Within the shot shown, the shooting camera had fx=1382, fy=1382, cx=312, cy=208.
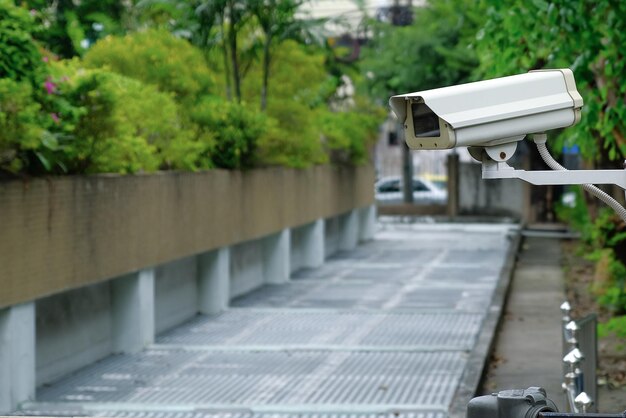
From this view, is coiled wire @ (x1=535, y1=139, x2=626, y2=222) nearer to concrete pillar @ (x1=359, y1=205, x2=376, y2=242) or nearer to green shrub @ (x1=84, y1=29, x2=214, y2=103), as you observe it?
green shrub @ (x1=84, y1=29, x2=214, y2=103)

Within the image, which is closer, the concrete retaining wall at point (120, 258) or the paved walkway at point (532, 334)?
the concrete retaining wall at point (120, 258)

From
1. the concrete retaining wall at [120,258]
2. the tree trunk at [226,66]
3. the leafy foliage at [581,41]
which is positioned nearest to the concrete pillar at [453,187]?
the tree trunk at [226,66]

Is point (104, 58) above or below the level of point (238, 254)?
above

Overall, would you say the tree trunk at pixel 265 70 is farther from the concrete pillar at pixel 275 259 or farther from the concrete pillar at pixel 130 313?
the concrete pillar at pixel 130 313

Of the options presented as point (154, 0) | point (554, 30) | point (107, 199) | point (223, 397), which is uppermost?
point (154, 0)

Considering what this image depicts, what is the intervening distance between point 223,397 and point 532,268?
13643mm

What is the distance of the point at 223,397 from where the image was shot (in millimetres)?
11820

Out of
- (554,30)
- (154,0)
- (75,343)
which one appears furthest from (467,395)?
(154,0)

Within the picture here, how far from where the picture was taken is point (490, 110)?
14.9 feet

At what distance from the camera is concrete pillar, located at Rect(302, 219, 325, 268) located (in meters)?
24.8

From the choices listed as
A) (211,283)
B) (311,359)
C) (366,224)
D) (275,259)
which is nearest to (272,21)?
(275,259)

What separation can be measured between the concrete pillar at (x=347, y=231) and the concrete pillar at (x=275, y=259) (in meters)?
7.44

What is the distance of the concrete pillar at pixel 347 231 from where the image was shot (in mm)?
29562

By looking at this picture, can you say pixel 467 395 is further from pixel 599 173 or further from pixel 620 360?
pixel 599 173
